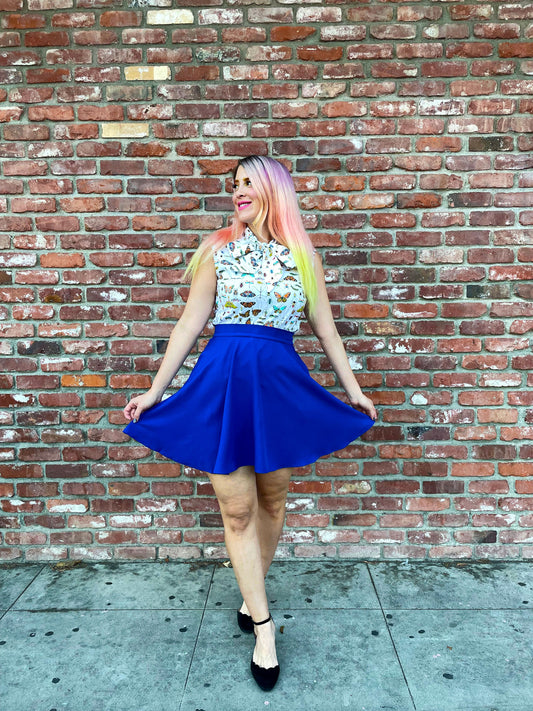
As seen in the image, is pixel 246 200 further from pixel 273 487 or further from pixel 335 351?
pixel 273 487

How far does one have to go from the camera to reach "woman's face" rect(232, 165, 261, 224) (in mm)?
2084

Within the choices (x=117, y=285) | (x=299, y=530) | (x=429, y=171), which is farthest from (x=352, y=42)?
(x=299, y=530)

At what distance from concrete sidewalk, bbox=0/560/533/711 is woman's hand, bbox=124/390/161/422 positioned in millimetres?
1008

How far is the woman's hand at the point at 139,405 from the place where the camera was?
81.8 inches

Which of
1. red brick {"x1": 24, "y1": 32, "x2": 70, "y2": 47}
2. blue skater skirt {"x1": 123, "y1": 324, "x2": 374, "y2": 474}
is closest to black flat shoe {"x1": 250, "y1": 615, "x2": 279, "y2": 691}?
blue skater skirt {"x1": 123, "y1": 324, "x2": 374, "y2": 474}

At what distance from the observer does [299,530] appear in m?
2.93

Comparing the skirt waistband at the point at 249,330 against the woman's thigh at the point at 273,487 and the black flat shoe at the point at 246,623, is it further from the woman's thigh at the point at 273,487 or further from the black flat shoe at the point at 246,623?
the black flat shoe at the point at 246,623

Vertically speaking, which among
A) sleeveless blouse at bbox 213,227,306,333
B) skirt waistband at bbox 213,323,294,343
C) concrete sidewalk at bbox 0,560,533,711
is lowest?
concrete sidewalk at bbox 0,560,533,711

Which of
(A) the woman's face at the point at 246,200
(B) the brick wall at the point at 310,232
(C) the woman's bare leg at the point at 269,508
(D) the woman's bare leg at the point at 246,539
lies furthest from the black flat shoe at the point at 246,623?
(A) the woman's face at the point at 246,200

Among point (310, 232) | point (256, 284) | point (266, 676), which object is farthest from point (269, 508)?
point (310, 232)

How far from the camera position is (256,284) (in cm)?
202

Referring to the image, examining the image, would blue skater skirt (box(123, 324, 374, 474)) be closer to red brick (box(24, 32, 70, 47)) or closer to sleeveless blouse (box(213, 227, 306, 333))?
sleeveless blouse (box(213, 227, 306, 333))

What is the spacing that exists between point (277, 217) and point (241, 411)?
77cm

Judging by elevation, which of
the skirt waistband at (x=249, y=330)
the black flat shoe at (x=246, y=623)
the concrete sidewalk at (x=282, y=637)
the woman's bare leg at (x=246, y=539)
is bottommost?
the concrete sidewalk at (x=282, y=637)
